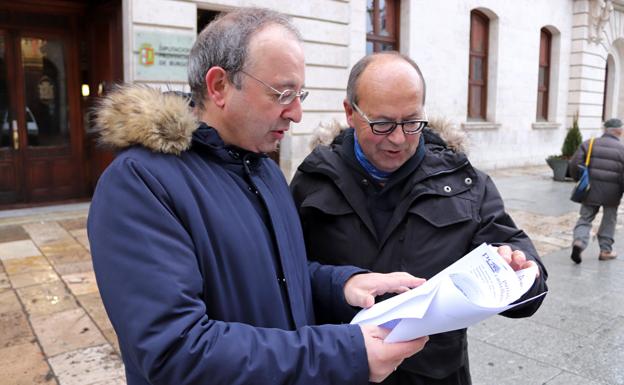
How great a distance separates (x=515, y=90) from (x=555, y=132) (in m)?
3.02

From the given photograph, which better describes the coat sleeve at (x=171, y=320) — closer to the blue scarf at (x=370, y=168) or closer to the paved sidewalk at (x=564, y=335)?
the blue scarf at (x=370, y=168)

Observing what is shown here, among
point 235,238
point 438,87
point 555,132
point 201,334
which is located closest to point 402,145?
point 235,238

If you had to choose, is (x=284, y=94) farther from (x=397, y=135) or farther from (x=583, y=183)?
(x=583, y=183)

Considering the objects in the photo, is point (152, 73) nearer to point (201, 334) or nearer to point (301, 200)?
point (301, 200)

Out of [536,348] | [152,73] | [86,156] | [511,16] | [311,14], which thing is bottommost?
[536,348]

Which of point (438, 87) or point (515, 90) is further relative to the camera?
point (515, 90)

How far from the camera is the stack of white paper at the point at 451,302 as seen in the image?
3.96ft

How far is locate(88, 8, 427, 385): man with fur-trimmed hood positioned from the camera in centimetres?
112

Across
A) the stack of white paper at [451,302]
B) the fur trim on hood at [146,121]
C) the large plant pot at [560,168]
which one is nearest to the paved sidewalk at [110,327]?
the stack of white paper at [451,302]

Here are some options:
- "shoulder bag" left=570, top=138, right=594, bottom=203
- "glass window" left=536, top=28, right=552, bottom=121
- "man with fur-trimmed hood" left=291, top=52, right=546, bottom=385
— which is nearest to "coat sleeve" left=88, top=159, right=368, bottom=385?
"man with fur-trimmed hood" left=291, top=52, right=546, bottom=385

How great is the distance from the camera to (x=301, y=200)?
2.06 metres

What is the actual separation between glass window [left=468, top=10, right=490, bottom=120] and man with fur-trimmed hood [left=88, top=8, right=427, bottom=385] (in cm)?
1448

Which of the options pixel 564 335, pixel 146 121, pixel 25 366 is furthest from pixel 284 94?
pixel 564 335

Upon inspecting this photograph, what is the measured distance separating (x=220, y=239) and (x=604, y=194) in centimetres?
647
